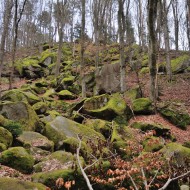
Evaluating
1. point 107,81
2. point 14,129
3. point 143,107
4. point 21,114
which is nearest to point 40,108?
point 21,114

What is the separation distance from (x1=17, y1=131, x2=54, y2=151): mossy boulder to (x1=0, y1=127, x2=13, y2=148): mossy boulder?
36 centimetres

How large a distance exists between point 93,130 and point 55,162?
10.3 ft

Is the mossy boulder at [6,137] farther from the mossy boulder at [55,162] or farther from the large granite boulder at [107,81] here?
the large granite boulder at [107,81]

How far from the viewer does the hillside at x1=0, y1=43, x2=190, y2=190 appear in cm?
593

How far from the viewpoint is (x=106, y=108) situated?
40.6 ft

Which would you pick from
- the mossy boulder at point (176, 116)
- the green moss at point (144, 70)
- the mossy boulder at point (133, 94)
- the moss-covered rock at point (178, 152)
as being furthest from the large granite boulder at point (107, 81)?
the moss-covered rock at point (178, 152)

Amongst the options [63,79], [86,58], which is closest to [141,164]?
[63,79]

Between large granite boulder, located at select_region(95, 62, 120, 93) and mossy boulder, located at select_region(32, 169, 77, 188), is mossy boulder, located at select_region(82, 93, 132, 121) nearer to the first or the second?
large granite boulder, located at select_region(95, 62, 120, 93)

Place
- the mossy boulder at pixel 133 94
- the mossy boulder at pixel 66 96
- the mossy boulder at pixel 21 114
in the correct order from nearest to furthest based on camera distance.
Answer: the mossy boulder at pixel 21 114
the mossy boulder at pixel 133 94
the mossy boulder at pixel 66 96

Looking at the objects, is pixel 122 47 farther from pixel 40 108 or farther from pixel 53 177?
pixel 53 177

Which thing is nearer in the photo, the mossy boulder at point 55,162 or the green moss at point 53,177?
the green moss at point 53,177

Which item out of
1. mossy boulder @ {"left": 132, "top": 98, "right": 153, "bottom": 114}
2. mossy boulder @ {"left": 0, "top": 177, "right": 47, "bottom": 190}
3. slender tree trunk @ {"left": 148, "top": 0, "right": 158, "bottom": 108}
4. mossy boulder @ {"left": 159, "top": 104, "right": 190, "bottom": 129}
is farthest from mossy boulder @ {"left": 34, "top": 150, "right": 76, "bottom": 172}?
slender tree trunk @ {"left": 148, "top": 0, "right": 158, "bottom": 108}

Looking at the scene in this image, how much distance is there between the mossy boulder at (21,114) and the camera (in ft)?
32.6

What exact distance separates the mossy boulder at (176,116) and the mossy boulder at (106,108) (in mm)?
1900
